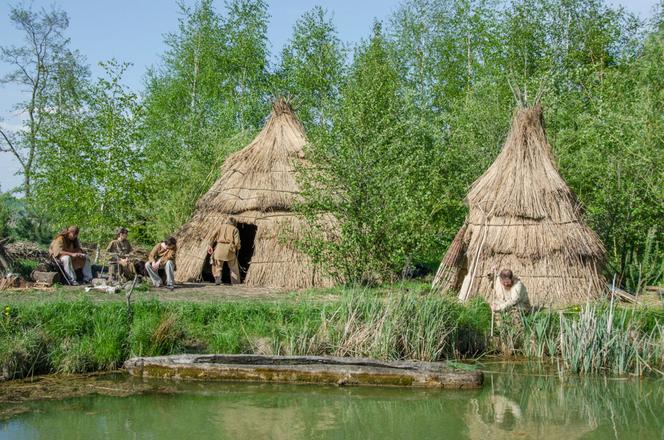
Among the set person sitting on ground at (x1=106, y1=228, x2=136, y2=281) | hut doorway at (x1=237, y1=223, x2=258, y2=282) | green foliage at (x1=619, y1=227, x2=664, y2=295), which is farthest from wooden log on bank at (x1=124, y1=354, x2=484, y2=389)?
hut doorway at (x1=237, y1=223, x2=258, y2=282)

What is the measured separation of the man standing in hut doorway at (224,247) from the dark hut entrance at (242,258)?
429mm

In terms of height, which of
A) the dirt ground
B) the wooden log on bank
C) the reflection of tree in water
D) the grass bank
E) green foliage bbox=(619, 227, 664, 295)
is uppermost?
green foliage bbox=(619, 227, 664, 295)

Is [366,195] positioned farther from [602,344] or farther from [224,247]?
[602,344]

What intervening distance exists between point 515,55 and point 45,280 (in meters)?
19.6

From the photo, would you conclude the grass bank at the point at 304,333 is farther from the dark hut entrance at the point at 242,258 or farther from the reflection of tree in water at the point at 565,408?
the dark hut entrance at the point at 242,258

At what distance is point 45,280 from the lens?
561 inches

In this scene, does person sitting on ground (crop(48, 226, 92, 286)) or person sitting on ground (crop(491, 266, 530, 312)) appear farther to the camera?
person sitting on ground (crop(48, 226, 92, 286))

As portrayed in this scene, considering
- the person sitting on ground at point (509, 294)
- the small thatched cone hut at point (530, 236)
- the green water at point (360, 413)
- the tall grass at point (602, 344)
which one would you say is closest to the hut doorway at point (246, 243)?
the small thatched cone hut at point (530, 236)

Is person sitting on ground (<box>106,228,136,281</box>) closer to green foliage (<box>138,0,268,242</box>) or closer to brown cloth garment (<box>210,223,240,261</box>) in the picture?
brown cloth garment (<box>210,223,240,261</box>)

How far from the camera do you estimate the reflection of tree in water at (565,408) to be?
8.14 m

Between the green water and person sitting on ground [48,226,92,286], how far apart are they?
5635mm

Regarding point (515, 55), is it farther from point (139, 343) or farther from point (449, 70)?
point (139, 343)

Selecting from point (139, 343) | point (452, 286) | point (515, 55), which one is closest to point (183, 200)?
point (452, 286)

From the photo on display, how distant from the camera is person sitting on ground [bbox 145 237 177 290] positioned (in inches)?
590
